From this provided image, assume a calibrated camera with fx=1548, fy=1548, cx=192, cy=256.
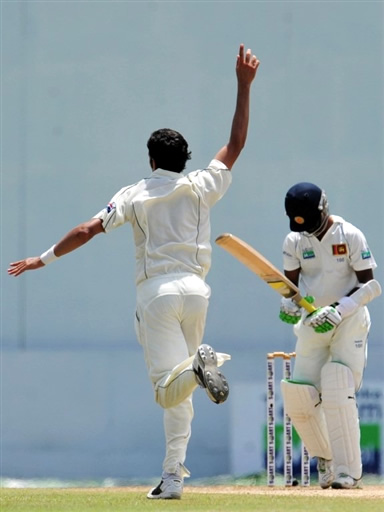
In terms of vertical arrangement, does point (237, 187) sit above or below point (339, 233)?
above

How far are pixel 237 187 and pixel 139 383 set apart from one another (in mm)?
1558

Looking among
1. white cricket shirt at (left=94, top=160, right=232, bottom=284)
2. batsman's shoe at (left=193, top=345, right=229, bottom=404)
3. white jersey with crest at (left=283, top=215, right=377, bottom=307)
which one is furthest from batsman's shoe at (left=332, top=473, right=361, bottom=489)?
batsman's shoe at (left=193, top=345, right=229, bottom=404)

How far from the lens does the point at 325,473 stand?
24.4 ft

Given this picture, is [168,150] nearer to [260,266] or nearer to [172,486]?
[260,266]

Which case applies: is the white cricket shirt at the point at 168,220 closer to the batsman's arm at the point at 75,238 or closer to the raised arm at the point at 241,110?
the batsman's arm at the point at 75,238

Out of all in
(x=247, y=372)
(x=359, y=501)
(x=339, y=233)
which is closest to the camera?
(x=359, y=501)

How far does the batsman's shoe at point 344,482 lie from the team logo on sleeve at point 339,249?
3.36 feet

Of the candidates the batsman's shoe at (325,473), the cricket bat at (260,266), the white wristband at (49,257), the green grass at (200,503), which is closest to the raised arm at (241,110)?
the cricket bat at (260,266)

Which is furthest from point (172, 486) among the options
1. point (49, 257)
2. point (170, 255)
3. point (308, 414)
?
point (308, 414)

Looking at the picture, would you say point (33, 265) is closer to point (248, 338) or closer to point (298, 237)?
point (298, 237)

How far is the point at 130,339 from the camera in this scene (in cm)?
1101

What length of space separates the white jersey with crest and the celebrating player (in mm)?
913

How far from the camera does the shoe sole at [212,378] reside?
228 inches

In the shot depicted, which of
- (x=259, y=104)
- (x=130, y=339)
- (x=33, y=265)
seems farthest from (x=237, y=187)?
(x=33, y=265)
